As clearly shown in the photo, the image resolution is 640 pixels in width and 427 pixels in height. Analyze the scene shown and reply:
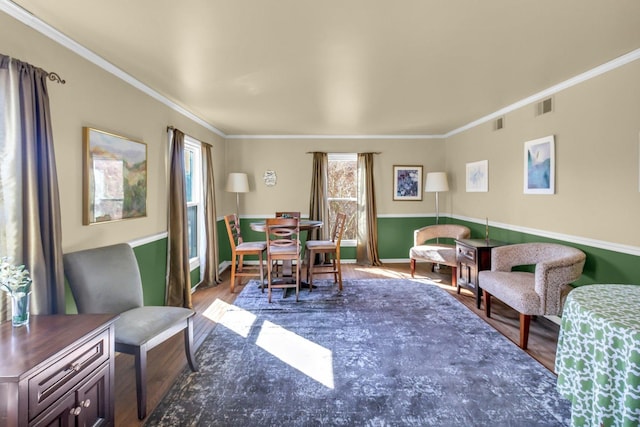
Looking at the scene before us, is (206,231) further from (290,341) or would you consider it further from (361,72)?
(361,72)

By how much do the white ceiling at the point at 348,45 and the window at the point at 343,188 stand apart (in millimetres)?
2296

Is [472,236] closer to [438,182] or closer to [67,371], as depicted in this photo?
[438,182]

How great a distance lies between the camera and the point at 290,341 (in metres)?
2.94

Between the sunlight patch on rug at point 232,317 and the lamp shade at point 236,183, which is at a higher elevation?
the lamp shade at point 236,183

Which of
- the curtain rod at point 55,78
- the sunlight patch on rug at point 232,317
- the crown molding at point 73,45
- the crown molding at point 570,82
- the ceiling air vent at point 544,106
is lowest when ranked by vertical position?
the sunlight patch on rug at point 232,317

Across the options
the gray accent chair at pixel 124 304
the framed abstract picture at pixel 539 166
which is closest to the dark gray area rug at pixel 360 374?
the gray accent chair at pixel 124 304

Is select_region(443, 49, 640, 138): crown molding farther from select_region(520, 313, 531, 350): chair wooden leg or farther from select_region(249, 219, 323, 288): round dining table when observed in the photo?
select_region(249, 219, 323, 288): round dining table

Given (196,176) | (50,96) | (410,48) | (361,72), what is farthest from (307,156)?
(50,96)

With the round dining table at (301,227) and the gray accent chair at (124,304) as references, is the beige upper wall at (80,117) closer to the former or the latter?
the gray accent chair at (124,304)

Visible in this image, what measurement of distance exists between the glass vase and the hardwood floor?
0.83 meters

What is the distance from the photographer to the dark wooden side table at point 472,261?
3.83 metres

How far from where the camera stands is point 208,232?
4730 millimetres

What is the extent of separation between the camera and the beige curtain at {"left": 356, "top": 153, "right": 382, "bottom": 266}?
596 centimetres

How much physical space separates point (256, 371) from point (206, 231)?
2.74 m
